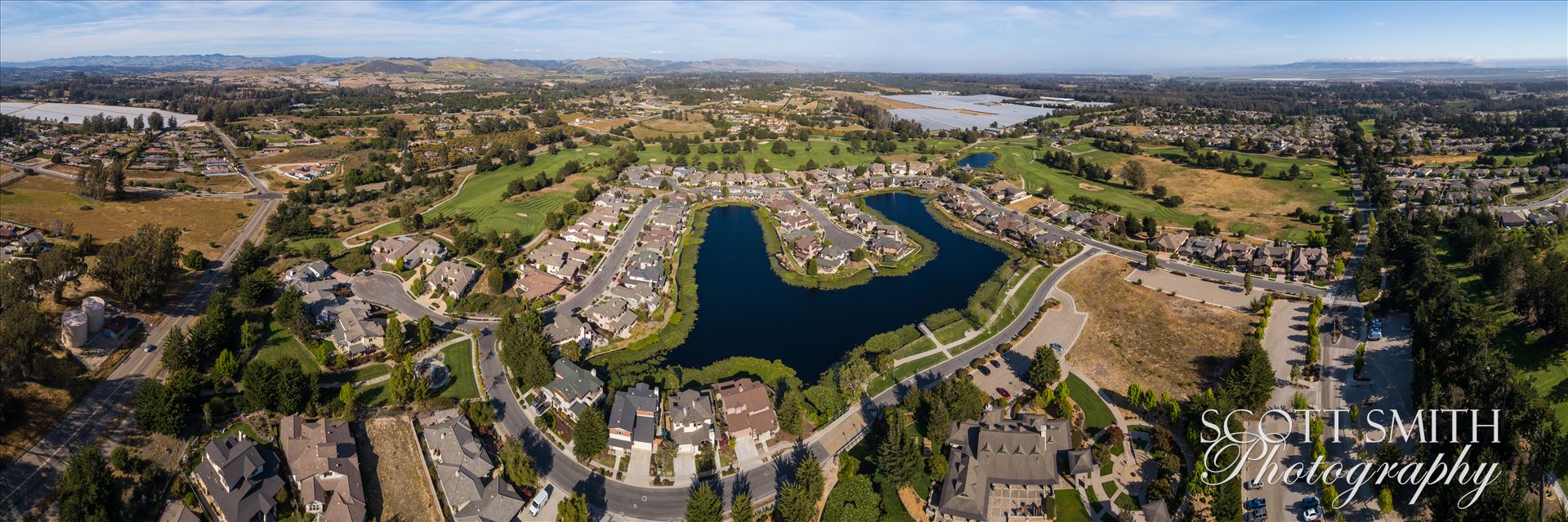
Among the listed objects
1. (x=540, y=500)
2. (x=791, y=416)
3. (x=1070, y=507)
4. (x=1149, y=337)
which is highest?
(x=1149, y=337)

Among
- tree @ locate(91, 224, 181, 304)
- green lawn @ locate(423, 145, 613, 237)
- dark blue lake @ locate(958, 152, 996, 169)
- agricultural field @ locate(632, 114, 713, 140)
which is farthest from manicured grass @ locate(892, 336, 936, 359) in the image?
agricultural field @ locate(632, 114, 713, 140)

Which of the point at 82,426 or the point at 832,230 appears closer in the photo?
the point at 82,426

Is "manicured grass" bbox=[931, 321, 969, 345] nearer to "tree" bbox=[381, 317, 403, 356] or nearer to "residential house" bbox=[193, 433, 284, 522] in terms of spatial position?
"tree" bbox=[381, 317, 403, 356]

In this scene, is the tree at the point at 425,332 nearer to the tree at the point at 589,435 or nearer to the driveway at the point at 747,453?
the tree at the point at 589,435

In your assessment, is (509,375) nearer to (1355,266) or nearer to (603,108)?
(1355,266)

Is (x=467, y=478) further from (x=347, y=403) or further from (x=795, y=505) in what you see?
(x=795, y=505)

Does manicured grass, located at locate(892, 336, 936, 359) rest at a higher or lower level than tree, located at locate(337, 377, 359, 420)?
higher

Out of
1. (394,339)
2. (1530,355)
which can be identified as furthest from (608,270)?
(1530,355)
